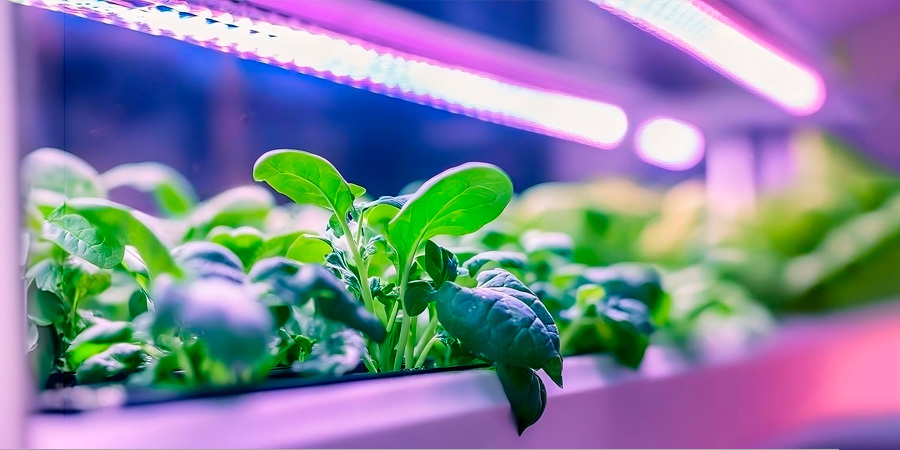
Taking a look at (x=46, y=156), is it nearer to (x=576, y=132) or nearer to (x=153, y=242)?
(x=153, y=242)

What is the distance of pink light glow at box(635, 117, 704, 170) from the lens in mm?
1601

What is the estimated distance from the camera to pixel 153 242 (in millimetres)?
462

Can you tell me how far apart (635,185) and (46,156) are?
4.73ft

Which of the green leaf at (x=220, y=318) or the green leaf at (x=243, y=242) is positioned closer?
the green leaf at (x=220, y=318)

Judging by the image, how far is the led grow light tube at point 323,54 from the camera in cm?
52

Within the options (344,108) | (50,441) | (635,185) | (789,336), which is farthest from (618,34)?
(50,441)

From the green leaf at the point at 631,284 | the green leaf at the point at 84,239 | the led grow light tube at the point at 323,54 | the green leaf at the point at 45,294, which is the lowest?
the green leaf at the point at 631,284

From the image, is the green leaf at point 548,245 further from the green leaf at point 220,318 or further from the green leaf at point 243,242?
the green leaf at point 220,318

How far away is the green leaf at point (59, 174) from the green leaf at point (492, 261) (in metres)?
0.36

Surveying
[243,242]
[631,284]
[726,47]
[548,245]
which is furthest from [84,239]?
[726,47]

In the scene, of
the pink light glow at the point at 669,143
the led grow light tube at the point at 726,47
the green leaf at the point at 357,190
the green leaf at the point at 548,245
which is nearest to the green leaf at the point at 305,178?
the green leaf at the point at 357,190

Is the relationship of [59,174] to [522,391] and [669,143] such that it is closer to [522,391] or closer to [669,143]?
[522,391]

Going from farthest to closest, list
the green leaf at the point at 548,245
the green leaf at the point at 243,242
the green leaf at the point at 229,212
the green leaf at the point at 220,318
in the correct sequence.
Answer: the green leaf at the point at 548,245 → the green leaf at the point at 229,212 → the green leaf at the point at 243,242 → the green leaf at the point at 220,318

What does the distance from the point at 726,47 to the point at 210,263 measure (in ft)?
3.03
